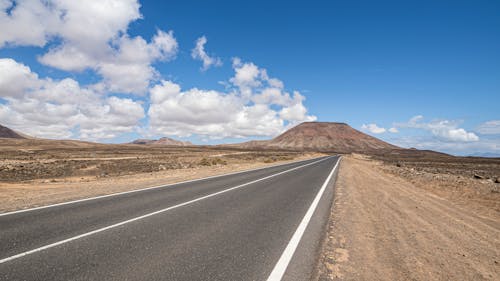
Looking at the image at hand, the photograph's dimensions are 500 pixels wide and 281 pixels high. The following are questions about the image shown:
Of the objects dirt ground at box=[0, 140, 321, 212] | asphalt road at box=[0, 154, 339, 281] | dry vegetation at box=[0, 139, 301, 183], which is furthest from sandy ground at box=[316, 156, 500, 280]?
dry vegetation at box=[0, 139, 301, 183]

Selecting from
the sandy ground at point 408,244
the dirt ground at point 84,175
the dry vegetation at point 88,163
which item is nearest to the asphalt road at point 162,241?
the sandy ground at point 408,244

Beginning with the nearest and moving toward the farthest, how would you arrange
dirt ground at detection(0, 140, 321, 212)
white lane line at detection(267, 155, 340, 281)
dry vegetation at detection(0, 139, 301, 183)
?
white lane line at detection(267, 155, 340, 281), dirt ground at detection(0, 140, 321, 212), dry vegetation at detection(0, 139, 301, 183)

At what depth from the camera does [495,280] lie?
403 centimetres

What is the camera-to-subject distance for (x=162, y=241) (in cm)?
515

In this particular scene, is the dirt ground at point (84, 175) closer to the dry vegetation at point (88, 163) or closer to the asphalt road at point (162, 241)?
the dry vegetation at point (88, 163)

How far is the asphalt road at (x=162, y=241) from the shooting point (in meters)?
3.90

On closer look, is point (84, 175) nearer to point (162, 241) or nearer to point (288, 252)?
point (162, 241)

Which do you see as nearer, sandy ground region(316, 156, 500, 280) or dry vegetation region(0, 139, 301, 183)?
sandy ground region(316, 156, 500, 280)

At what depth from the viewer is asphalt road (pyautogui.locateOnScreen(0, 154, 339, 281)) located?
3901 millimetres

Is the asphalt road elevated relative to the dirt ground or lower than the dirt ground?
elevated

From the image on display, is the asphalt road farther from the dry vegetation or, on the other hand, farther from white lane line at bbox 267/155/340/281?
the dry vegetation

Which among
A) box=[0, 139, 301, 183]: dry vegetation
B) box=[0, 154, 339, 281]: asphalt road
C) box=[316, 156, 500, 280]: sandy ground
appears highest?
box=[316, 156, 500, 280]: sandy ground

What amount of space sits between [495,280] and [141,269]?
5417 mm

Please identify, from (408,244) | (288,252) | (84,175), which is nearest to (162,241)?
(288,252)
